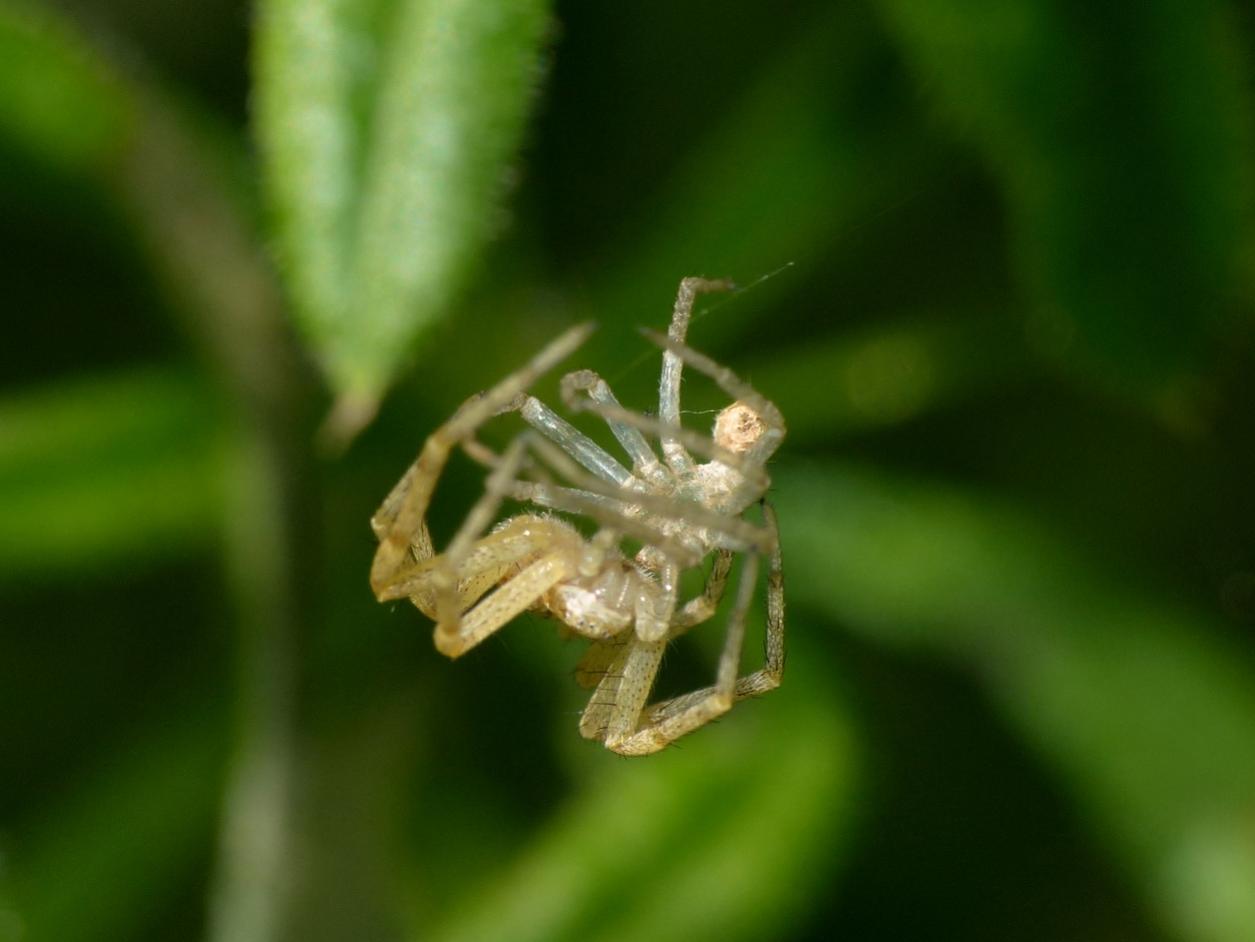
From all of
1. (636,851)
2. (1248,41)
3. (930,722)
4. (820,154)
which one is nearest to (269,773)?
(636,851)

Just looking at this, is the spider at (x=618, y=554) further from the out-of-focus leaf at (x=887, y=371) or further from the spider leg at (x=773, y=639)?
the out-of-focus leaf at (x=887, y=371)

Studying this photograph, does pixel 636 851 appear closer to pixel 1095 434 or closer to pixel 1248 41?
pixel 1095 434

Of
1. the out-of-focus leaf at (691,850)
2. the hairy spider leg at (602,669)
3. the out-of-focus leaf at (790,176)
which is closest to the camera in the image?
the hairy spider leg at (602,669)

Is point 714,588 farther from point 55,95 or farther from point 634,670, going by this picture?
point 55,95

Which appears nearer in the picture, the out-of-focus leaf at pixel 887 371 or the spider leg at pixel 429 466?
the spider leg at pixel 429 466

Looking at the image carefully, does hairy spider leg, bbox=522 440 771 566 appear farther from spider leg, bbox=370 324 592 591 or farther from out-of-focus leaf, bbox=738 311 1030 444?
out-of-focus leaf, bbox=738 311 1030 444

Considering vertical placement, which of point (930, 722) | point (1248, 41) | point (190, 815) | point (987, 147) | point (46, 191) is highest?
point (46, 191)

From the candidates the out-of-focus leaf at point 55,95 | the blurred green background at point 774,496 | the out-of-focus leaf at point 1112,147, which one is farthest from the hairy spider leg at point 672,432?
the out-of-focus leaf at point 55,95
